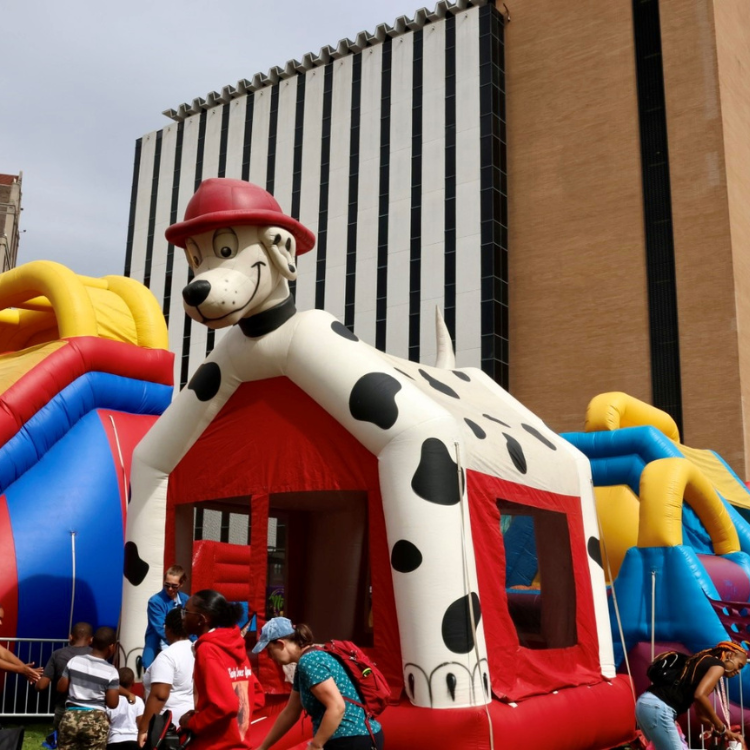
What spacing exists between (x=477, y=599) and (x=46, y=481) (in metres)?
4.47

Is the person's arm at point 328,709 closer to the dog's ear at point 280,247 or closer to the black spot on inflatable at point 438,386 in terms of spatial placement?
the dog's ear at point 280,247

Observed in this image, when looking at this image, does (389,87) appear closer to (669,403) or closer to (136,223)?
(136,223)

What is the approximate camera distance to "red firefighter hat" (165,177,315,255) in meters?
6.76

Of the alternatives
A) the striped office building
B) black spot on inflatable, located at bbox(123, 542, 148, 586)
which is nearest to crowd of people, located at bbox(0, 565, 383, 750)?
black spot on inflatable, located at bbox(123, 542, 148, 586)

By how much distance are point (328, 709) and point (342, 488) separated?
299cm

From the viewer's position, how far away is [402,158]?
34.9 m

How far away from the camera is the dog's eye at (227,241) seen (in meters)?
6.84

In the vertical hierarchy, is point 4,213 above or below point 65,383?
above

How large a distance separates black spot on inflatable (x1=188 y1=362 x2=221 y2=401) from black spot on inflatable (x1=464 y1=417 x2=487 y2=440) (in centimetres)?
190

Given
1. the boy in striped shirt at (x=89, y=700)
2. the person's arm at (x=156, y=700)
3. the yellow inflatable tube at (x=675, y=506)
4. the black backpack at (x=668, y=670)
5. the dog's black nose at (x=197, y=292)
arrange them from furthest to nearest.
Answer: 1. the yellow inflatable tube at (x=675, y=506)
2. the dog's black nose at (x=197, y=292)
3. the black backpack at (x=668, y=670)
4. the boy in striped shirt at (x=89, y=700)
5. the person's arm at (x=156, y=700)

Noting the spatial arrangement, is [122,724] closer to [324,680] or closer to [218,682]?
[218,682]

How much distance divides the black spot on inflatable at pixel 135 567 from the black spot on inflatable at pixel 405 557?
2366 millimetres

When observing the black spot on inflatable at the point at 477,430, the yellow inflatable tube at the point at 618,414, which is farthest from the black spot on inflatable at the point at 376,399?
the yellow inflatable tube at the point at 618,414

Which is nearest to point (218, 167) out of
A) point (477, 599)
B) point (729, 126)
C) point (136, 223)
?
point (136, 223)
